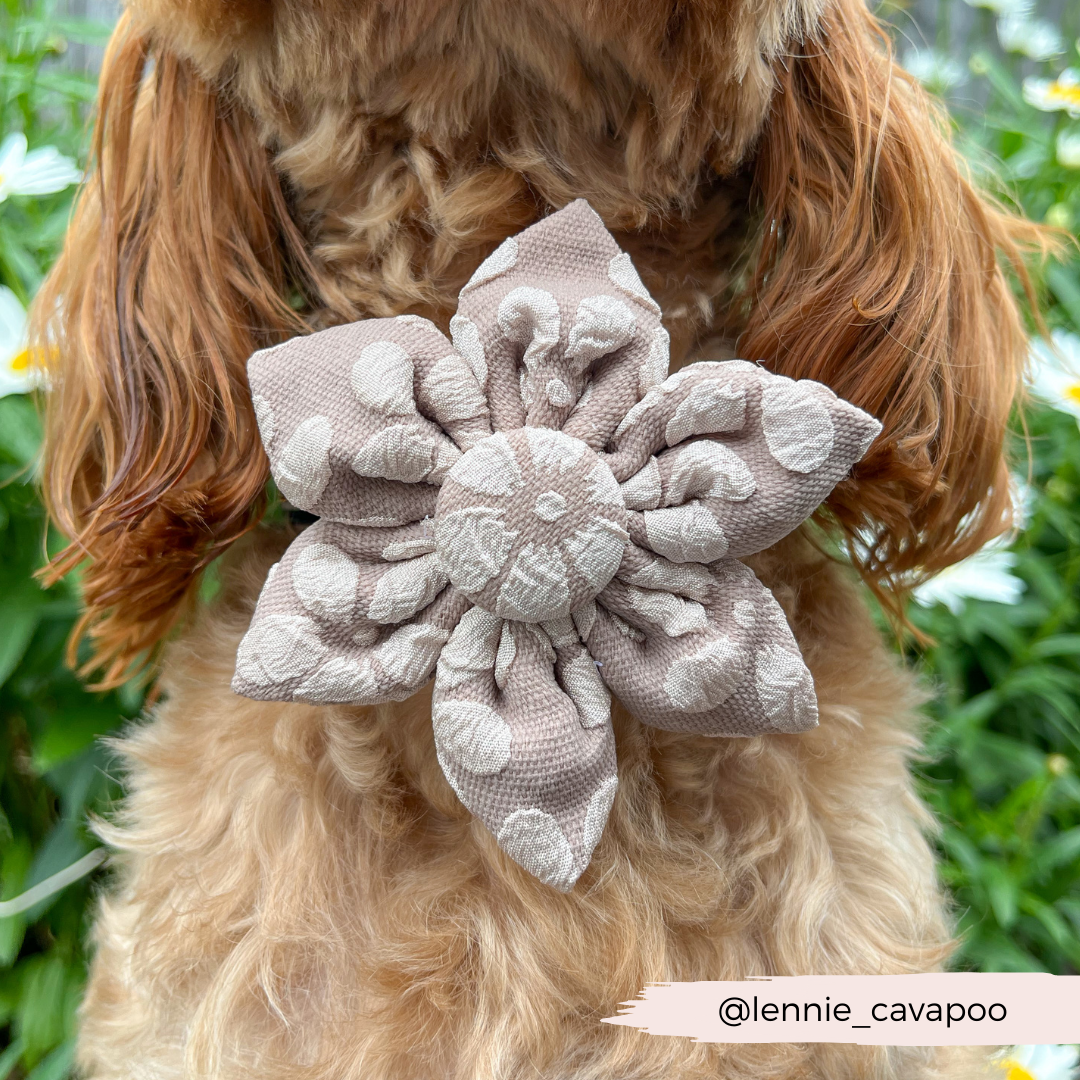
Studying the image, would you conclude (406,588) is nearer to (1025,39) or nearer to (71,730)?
(71,730)

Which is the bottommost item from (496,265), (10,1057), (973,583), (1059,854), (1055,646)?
(10,1057)

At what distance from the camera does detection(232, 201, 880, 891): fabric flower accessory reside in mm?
595

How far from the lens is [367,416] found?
24.4 inches

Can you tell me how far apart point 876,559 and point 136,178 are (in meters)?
0.66

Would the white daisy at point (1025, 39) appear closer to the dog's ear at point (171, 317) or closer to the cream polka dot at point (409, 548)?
the dog's ear at point (171, 317)

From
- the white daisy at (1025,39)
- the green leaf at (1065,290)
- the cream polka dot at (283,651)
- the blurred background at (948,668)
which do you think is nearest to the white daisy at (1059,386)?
the blurred background at (948,668)

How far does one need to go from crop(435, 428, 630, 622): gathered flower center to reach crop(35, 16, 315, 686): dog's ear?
0.23m

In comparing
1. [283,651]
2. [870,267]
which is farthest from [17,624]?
[870,267]

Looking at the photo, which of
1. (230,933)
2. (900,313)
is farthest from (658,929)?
(900,313)

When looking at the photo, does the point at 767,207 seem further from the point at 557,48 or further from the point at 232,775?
the point at 232,775

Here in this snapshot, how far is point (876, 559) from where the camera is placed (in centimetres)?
82

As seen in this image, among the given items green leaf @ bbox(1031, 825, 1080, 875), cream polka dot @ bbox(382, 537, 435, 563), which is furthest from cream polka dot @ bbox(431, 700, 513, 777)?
green leaf @ bbox(1031, 825, 1080, 875)

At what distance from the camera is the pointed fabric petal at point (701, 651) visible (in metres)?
0.62

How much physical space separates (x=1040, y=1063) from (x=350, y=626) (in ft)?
3.10
